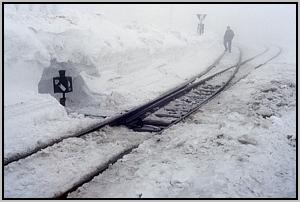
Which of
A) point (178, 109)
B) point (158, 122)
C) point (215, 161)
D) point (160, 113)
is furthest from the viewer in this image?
point (178, 109)

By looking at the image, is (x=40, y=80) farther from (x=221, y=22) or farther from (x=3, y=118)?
(x=221, y=22)

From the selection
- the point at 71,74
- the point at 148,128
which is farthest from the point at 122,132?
the point at 71,74

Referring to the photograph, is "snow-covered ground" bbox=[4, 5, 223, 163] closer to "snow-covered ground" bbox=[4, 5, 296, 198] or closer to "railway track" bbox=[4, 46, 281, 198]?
"snow-covered ground" bbox=[4, 5, 296, 198]

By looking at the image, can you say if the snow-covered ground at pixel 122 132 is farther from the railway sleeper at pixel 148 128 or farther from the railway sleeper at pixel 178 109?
the railway sleeper at pixel 178 109

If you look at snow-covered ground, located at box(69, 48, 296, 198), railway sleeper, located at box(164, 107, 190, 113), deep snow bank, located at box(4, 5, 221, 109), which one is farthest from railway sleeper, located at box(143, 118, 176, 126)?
deep snow bank, located at box(4, 5, 221, 109)

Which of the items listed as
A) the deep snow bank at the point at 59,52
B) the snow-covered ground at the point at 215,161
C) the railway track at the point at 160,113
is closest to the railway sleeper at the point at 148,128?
the railway track at the point at 160,113

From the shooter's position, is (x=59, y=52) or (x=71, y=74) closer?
(x=71, y=74)

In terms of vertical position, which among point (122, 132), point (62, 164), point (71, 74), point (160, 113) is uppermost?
point (71, 74)

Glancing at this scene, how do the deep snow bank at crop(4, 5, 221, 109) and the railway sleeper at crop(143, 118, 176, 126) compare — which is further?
the deep snow bank at crop(4, 5, 221, 109)

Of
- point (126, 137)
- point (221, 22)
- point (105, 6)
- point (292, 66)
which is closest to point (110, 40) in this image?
point (292, 66)

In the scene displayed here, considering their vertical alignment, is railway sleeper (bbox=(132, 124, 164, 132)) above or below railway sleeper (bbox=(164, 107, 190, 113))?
below

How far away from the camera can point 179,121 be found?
940cm

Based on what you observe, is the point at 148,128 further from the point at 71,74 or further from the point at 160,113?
the point at 71,74

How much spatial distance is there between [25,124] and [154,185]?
4059 mm
